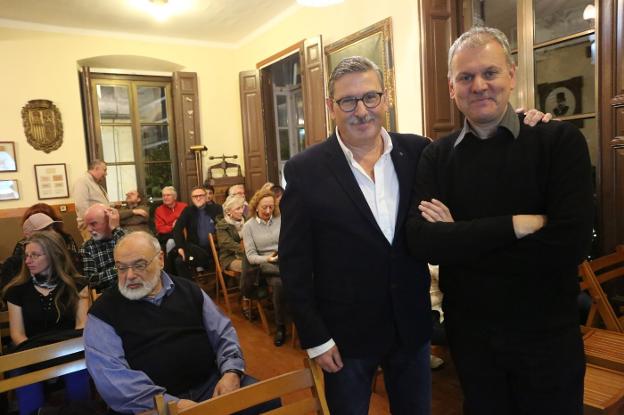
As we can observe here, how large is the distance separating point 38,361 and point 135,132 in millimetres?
6203

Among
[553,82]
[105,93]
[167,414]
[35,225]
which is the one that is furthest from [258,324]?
[105,93]

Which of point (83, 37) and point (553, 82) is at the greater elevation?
point (83, 37)

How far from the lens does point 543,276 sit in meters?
1.15

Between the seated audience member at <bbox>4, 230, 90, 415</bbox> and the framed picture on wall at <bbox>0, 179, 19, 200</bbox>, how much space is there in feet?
14.4

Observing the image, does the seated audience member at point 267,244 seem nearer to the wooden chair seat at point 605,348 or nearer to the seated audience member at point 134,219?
the wooden chair seat at point 605,348

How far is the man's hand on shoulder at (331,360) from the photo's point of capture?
51.5 inches

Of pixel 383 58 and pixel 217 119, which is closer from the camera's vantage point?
pixel 383 58

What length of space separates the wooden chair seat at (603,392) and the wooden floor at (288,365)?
716 mm

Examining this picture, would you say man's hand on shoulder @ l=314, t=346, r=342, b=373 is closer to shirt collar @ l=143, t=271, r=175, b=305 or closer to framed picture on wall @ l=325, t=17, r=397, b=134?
shirt collar @ l=143, t=271, r=175, b=305

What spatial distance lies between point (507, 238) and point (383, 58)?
4.00 m

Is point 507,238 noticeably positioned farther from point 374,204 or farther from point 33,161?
point 33,161

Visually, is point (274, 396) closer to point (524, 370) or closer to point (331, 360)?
point (331, 360)

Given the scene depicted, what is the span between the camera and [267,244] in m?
3.85

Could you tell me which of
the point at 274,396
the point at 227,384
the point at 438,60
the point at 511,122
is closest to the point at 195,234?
the point at 438,60
